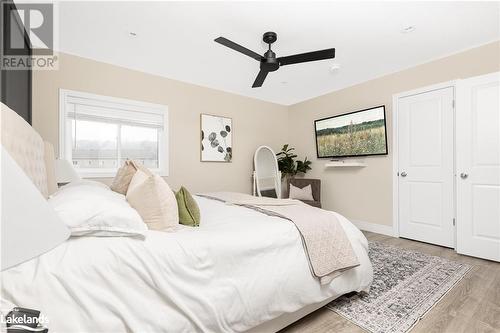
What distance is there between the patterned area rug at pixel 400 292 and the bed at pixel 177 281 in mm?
227

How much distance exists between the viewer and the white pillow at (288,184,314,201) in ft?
14.4

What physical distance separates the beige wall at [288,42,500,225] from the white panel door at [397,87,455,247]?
0.18 meters

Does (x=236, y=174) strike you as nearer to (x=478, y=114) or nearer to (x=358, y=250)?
(x=358, y=250)

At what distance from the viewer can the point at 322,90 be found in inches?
176

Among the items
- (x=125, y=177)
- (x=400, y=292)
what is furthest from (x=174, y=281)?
(x=400, y=292)

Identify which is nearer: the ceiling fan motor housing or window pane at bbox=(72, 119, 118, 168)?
the ceiling fan motor housing

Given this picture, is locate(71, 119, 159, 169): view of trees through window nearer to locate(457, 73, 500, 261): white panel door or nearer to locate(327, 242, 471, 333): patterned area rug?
locate(327, 242, 471, 333): patterned area rug

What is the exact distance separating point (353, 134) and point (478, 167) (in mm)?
1666

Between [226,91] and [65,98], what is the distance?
2420 mm

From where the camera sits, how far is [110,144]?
3420 millimetres

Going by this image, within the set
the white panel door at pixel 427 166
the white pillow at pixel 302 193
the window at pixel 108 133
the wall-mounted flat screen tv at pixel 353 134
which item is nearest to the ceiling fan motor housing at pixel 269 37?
the window at pixel 108 133

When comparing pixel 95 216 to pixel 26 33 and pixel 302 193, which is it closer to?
pixel 26 33

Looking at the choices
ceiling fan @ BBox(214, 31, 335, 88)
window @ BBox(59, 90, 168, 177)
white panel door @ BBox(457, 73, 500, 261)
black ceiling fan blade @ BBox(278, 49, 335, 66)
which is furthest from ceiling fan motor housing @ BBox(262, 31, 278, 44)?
white panel door @ BBox(457, 73, 500, 261)

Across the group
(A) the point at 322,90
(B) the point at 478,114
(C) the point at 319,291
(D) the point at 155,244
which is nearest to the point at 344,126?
(A) the point at 322,90
